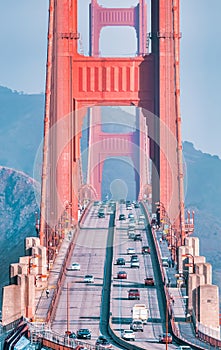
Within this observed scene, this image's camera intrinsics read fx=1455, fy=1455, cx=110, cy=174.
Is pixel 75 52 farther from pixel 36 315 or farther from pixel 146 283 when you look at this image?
pixel 36 315

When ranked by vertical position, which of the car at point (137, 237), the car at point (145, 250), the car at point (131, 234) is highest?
the car at point (131, 234)

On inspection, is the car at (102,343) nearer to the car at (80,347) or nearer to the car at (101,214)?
the car at (80,347)

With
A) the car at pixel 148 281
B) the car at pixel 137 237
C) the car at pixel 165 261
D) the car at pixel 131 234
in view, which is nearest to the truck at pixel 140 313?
the car at pixel 148 281

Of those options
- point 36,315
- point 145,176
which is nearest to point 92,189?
point 145,176

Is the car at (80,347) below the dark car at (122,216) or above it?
below

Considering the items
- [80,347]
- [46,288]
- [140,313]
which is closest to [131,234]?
[46,288]

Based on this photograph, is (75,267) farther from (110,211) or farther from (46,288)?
(110,211)
